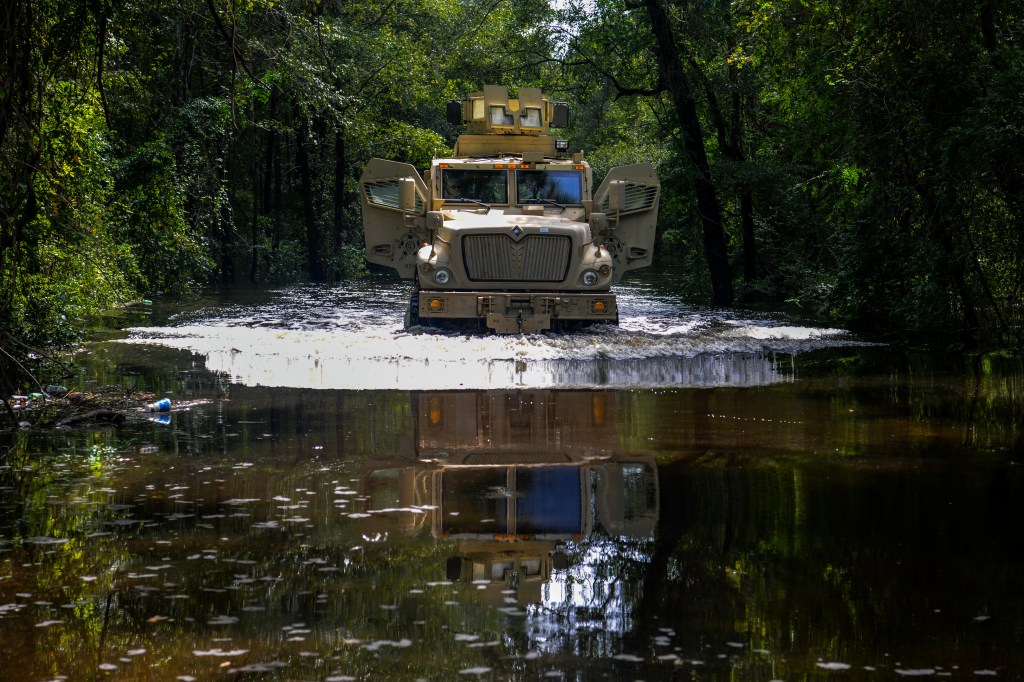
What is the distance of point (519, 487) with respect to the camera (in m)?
7.41

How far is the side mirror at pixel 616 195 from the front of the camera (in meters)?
19.0

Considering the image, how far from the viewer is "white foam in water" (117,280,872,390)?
13.0 meters

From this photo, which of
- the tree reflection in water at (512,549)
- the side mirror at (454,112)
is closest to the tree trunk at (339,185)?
the side mirror at (454,112)

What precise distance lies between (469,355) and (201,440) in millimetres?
6633

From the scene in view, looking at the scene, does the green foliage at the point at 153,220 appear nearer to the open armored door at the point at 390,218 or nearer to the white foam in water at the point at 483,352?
the white foam in water at the point at 483,352

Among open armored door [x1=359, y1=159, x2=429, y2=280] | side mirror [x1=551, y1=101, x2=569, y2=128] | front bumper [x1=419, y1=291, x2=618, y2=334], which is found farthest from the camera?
side mirror [x1=551, y1=101, x2=569, y2=128]

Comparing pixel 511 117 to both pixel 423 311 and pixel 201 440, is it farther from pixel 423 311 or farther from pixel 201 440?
pixel 201 440

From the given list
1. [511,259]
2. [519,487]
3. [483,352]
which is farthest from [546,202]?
[519,487]

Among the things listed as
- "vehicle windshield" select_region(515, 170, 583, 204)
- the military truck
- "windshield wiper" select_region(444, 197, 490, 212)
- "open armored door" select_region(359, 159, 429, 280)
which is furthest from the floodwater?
"vehicle windshield" select_region(515, 170, 583, 204)

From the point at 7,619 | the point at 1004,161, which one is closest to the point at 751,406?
the point at 1004,161

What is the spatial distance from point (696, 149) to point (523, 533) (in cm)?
1943

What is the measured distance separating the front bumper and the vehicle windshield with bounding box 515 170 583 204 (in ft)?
7.47

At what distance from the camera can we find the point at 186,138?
27.3m

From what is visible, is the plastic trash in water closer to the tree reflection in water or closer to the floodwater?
the floodwater
